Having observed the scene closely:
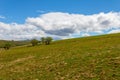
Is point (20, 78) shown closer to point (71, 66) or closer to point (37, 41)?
point (71, 66)

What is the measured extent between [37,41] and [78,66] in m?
130

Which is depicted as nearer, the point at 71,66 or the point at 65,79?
the point at 65,79

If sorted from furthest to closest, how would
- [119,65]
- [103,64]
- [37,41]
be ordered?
1. [37,41]
2. [103,64]
3. [119,65]

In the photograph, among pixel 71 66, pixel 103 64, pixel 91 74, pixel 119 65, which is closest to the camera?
pixel 91 74

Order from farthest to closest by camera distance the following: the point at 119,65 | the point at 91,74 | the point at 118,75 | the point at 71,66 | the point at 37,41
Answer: the point at 37,41, the point at 71,66, the point at 119,65, the point at 91,74, the point at 118,75

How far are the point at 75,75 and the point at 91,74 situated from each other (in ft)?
5.73

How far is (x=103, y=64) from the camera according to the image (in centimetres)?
2673

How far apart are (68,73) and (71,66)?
10.8 ft

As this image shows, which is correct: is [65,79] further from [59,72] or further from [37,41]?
[37,41]

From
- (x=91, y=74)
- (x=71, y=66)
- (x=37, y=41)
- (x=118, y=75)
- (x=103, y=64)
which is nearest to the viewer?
(x=118, y=75)

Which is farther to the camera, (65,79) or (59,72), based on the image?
(59,72)

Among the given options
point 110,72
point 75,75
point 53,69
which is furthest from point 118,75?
point 53,69

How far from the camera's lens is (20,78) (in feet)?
87.0

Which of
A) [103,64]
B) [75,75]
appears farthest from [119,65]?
[75,75]
